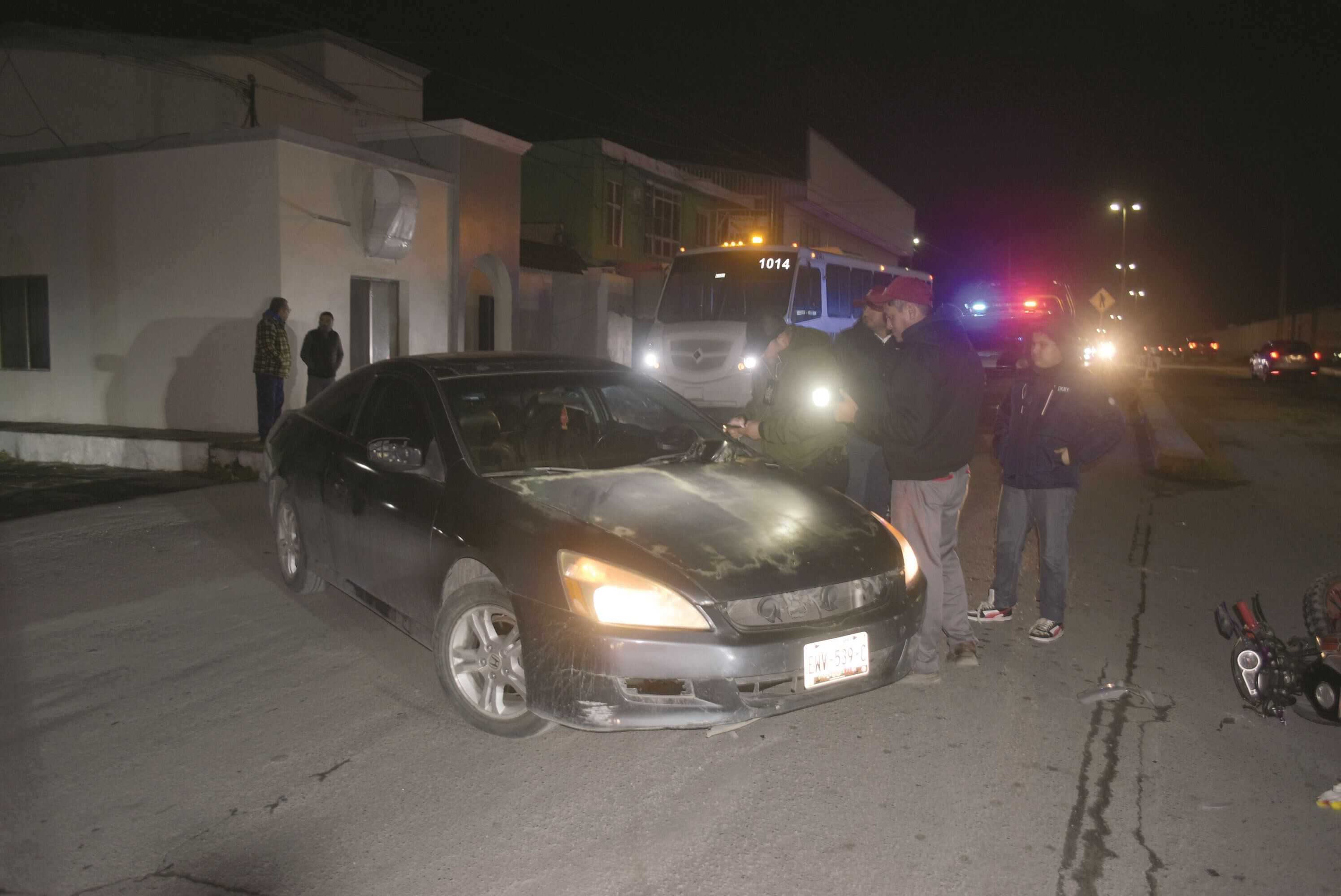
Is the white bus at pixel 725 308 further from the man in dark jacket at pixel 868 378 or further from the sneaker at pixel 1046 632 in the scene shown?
the sneaker at pixel 1046 632

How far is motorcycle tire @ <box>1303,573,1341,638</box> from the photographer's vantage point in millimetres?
4652

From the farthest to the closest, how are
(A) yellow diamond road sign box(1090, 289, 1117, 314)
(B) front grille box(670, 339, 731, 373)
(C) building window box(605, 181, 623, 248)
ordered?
(C) building window box(605, 181, 623, 248) → (A) yellow diamond road sign box(1090, 289, 1117, 314) → (B) front grille box(670, 339, 731, 373)

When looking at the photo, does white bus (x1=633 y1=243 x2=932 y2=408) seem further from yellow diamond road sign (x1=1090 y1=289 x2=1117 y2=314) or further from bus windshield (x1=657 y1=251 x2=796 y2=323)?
yellow diamond road sign (x1=1090 y1=289 x2=1117 y2=314)

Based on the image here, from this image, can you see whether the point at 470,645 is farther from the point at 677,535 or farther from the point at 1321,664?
the point at 1321,664

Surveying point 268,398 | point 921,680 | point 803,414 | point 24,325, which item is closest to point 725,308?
point 268,398

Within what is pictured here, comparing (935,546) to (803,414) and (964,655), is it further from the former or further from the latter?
(803,414)

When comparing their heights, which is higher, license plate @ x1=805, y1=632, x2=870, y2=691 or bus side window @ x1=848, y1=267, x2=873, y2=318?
bus side window @ x1=848, y1=267, x2=873, y2=318

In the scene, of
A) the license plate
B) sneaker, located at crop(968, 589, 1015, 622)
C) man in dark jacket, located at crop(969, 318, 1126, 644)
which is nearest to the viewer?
the license plate

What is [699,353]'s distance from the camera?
15.4m

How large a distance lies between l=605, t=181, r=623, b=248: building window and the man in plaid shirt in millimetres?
18828

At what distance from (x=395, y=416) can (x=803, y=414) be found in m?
2.17

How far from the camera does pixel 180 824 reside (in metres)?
3.56

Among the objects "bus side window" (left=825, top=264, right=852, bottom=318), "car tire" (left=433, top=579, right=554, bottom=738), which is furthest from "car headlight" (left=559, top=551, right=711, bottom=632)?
"bus side window" (left=825, top=264, right=852, bottom=318)

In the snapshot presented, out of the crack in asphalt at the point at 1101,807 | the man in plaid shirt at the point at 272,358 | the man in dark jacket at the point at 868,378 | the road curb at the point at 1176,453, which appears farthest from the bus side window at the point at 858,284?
the crack in asphalt at the point at 1101,807
